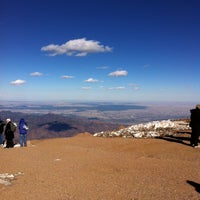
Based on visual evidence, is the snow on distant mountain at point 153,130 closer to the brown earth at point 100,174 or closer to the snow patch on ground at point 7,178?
the brown earth at point 100,174

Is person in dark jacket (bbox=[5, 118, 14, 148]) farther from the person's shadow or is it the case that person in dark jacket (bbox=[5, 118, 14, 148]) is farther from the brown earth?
the person's shadow

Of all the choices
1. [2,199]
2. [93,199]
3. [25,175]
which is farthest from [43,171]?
[93,199]

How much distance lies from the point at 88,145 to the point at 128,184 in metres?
11.9

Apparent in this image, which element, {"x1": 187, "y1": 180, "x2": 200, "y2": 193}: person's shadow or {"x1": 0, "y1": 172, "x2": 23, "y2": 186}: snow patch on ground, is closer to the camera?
{"x1": 187, "y1": 180, "x2": 200, "y2": 193}: person's shadow

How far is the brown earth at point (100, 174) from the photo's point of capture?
1038 cm

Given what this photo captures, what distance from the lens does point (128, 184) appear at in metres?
11.3

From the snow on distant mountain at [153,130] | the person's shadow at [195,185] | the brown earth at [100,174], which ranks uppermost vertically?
the snow on distant mountain at [153,130]

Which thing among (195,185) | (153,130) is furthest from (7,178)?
(153,130)

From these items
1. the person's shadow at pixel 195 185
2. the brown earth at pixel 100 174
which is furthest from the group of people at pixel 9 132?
the person's shadow at pixel 195 185

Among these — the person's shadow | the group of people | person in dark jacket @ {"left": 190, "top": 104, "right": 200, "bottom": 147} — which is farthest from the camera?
the group of people

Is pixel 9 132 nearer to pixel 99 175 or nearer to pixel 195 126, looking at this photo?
pixel 99 175

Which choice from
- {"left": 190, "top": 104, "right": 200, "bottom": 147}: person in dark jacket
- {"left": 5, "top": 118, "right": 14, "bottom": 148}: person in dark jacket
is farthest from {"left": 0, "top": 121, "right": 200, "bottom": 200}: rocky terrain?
{"left": 5, "top": 118, "right": 14, "bottom": 148}: person in dark jacket

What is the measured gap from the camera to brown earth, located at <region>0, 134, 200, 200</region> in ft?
34.0

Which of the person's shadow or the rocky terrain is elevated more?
the person's shadow
